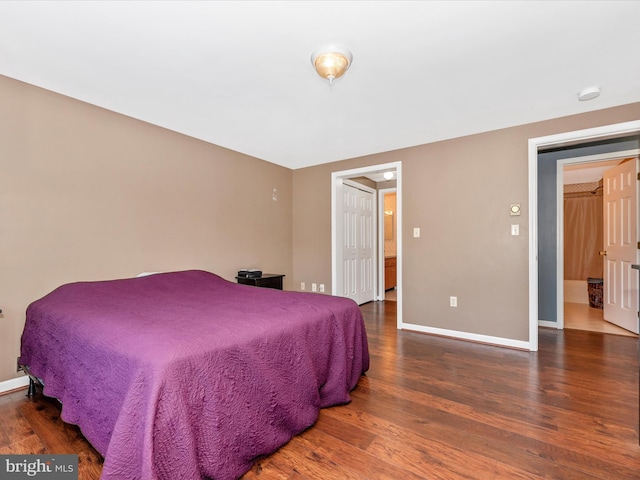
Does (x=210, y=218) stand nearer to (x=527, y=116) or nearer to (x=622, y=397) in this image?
(x=527, y=116)

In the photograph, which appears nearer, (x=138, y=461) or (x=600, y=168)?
(x=138, y=461)

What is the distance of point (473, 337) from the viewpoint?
3348 mm

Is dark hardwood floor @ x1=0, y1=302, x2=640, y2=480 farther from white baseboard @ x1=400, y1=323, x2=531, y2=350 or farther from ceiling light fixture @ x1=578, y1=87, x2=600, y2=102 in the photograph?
ceiling light fixture @ x1=578, y1=87, x2=600, y2=102

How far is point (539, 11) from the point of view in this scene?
1.61 meters

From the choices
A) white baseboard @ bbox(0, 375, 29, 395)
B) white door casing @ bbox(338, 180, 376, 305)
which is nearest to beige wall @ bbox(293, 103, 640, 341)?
white door casing @ bbox(338, 180, 376, 305)

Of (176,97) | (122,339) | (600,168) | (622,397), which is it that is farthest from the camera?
(600,168)

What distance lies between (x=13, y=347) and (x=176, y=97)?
2270mm

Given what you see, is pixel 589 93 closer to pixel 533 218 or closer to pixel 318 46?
pixel 533 218

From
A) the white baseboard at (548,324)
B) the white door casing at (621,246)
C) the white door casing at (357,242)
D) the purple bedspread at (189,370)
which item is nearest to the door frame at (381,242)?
the white door casing at (357,242)

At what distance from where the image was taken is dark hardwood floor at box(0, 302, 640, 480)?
1442 millimetres

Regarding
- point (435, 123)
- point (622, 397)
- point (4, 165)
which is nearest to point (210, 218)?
point (4, 165)

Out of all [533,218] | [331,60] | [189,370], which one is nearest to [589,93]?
[533,218]

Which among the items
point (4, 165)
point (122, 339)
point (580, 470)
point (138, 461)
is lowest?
point (580, 470)

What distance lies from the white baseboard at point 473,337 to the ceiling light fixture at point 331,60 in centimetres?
294
